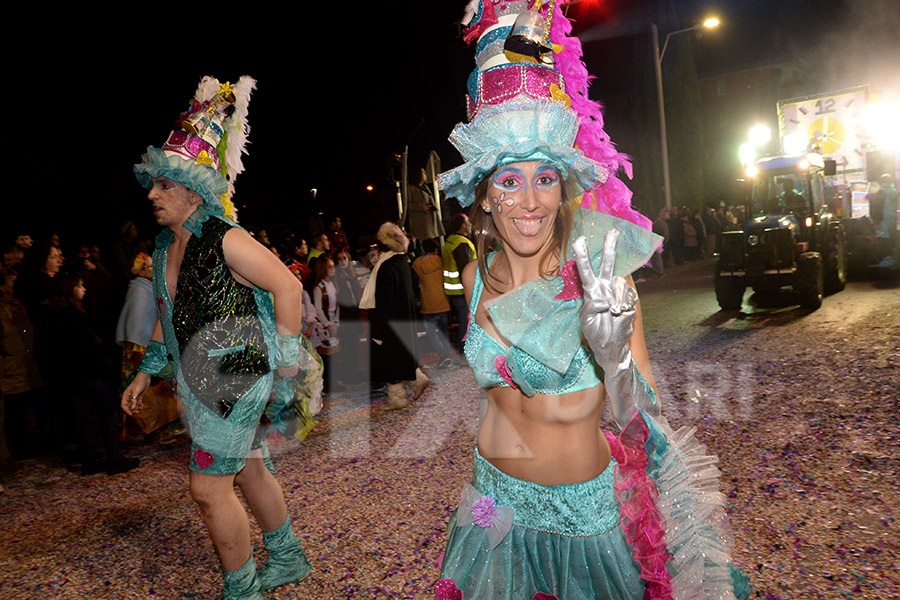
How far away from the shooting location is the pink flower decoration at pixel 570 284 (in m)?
1.88

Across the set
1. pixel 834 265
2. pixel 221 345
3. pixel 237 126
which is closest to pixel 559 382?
pixel 221 345

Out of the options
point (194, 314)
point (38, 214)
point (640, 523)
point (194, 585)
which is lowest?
point (194, 585)

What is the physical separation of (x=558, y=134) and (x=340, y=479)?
3.78m

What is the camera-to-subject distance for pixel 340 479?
4.95 meters

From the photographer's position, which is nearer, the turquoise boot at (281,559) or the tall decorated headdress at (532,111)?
the tall decorated headdress at (532,111)

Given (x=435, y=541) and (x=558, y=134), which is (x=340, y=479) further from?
Result: (x=558, y=134)

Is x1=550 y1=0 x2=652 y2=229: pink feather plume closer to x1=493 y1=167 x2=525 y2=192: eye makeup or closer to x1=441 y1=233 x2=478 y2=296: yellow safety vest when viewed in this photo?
x1=493 y1=167 x2=525 y2=192: eye makeup

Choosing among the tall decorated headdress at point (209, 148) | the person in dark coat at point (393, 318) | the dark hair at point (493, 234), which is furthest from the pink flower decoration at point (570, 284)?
the person in dark coat at point (393, 318)

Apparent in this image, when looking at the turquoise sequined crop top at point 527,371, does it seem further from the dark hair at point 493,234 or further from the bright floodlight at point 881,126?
the bright floodlight at point 881,126

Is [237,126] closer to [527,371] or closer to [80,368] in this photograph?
[527,371]

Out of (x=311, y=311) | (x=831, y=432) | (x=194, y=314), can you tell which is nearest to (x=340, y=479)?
(x=194, y=314)

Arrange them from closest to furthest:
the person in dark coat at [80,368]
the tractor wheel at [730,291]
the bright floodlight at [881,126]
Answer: the person in dark coat at [80,368] < the tractor wheel at [730,291] < the bright floodlight at [881,126]

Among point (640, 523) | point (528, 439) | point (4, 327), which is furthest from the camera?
point (4, 327)

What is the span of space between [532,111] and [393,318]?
15.9 ft
